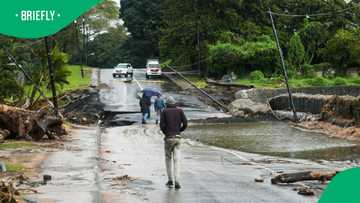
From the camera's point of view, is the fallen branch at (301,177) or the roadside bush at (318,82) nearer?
the fallen branch at (301,177)

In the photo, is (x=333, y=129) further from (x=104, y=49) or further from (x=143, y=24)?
(x=104, y=49)

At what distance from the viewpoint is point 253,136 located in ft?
87.6

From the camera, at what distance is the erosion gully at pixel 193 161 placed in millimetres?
11773

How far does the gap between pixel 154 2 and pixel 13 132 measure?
6897 cm

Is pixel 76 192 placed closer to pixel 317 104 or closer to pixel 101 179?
pixel 101 179

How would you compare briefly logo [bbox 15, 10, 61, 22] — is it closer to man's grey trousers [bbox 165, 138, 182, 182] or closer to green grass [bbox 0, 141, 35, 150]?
man's grey trousers [bbox 165, 138, 182, 182]

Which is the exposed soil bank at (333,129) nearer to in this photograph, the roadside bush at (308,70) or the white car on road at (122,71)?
the roadside bush at (308,70)

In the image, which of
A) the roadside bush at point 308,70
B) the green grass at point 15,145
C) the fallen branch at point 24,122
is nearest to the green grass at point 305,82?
the roadside bush at point 308,70

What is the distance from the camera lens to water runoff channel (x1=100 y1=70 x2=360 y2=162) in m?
21.0

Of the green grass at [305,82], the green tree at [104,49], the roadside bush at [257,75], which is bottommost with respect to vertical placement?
the green grass at [305,82]

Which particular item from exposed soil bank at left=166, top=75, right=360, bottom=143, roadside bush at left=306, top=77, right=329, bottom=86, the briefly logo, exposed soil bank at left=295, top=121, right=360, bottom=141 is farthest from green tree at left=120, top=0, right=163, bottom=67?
the briefly logo

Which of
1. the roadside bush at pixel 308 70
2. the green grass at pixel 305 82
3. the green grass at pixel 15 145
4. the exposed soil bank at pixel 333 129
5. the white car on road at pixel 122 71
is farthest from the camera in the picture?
the white car on road at pixel 122 71

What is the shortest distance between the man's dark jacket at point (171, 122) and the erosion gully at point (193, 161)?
1072 millimetres

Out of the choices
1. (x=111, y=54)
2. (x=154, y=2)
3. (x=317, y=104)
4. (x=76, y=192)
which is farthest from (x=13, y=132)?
(x=111, y=54)
